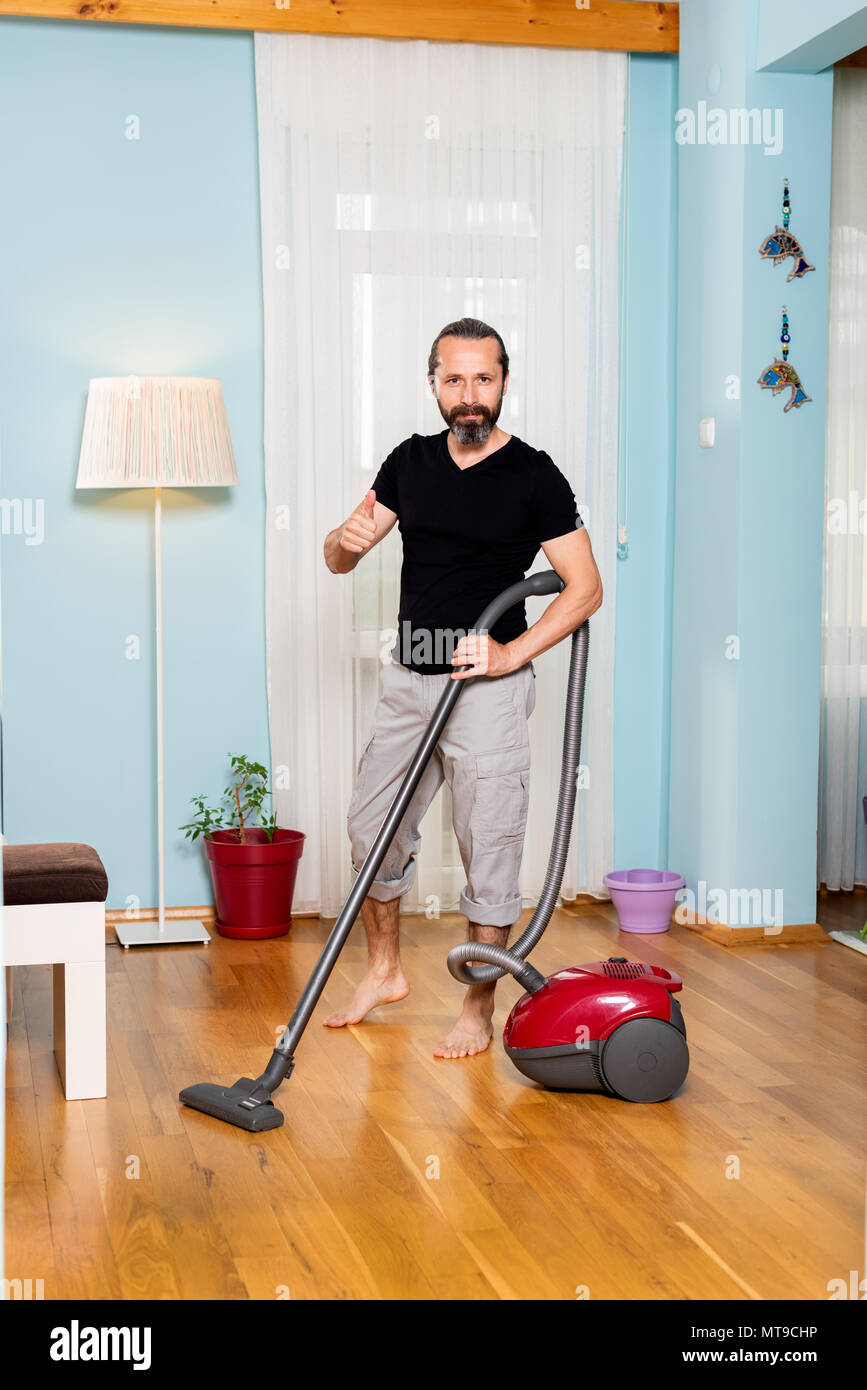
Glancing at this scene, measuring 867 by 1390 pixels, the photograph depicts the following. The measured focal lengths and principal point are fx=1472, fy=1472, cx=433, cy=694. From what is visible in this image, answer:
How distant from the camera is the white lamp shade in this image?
3834 mm

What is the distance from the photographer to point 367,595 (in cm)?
425

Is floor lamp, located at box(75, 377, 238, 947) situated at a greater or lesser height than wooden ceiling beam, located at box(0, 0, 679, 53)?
lesser

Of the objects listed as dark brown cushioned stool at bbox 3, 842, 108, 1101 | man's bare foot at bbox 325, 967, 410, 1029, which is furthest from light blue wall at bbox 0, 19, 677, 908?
dark brown cushioned stool at bbox 3, 842, 108, 1101

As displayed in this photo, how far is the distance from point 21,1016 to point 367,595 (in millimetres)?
1551

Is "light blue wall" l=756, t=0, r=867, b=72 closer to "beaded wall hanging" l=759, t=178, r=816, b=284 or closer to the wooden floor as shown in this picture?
"beaded wall hanging" l=759, t=178, r=816, b=284

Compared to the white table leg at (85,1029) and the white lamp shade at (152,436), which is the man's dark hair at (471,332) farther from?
the white table leg at (85,1029)

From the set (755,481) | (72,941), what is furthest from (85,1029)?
(755,481)

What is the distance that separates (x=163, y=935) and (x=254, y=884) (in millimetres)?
280

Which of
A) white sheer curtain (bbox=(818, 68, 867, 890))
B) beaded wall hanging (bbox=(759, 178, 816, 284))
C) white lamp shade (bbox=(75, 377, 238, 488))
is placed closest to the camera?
white lamp shade (bbox=(75, 377, 238, 488))

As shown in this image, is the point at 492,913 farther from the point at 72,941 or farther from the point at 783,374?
the point at 783,374

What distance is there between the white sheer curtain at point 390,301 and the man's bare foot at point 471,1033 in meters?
1.22

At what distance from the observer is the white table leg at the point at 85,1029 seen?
9.15 feet

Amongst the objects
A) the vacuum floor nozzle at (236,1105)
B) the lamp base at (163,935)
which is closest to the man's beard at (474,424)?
the vacuum floor nozzle at (236,1105)
